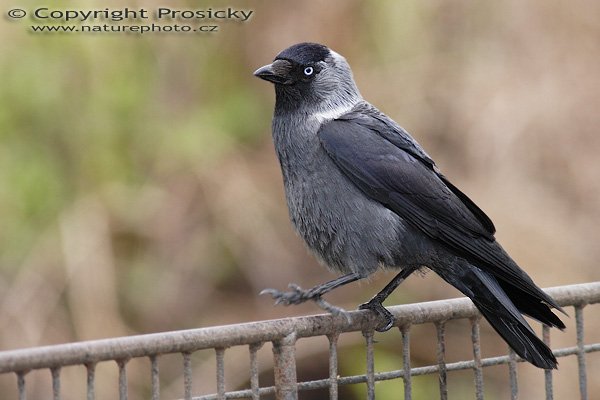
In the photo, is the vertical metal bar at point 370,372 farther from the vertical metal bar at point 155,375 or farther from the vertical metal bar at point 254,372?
the vertical metal bar at point 155,375

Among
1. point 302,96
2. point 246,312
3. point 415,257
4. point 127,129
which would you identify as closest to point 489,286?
point 415,257

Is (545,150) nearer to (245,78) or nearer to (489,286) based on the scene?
(245,78)

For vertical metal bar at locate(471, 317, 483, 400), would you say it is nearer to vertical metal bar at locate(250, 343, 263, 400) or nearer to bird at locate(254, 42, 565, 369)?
bird at locate(254, 42, 565, 369)

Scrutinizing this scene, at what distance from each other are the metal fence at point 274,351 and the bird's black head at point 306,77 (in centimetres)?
111

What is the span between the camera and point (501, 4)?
531 centimetres

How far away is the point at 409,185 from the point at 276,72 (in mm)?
627

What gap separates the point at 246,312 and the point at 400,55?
5.15 feet

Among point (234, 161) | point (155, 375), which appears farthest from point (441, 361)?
point (234, 161)

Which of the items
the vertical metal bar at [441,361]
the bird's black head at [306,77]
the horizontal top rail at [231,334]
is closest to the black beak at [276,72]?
the bird's black head at [306,77]

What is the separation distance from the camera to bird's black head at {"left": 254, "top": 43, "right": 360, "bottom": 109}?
132 inches

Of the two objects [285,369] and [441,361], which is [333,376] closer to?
[285,369]

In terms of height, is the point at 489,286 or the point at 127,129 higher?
the point at 127,129

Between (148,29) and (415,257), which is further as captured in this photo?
(148,29)

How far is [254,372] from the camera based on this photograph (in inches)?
82.8
